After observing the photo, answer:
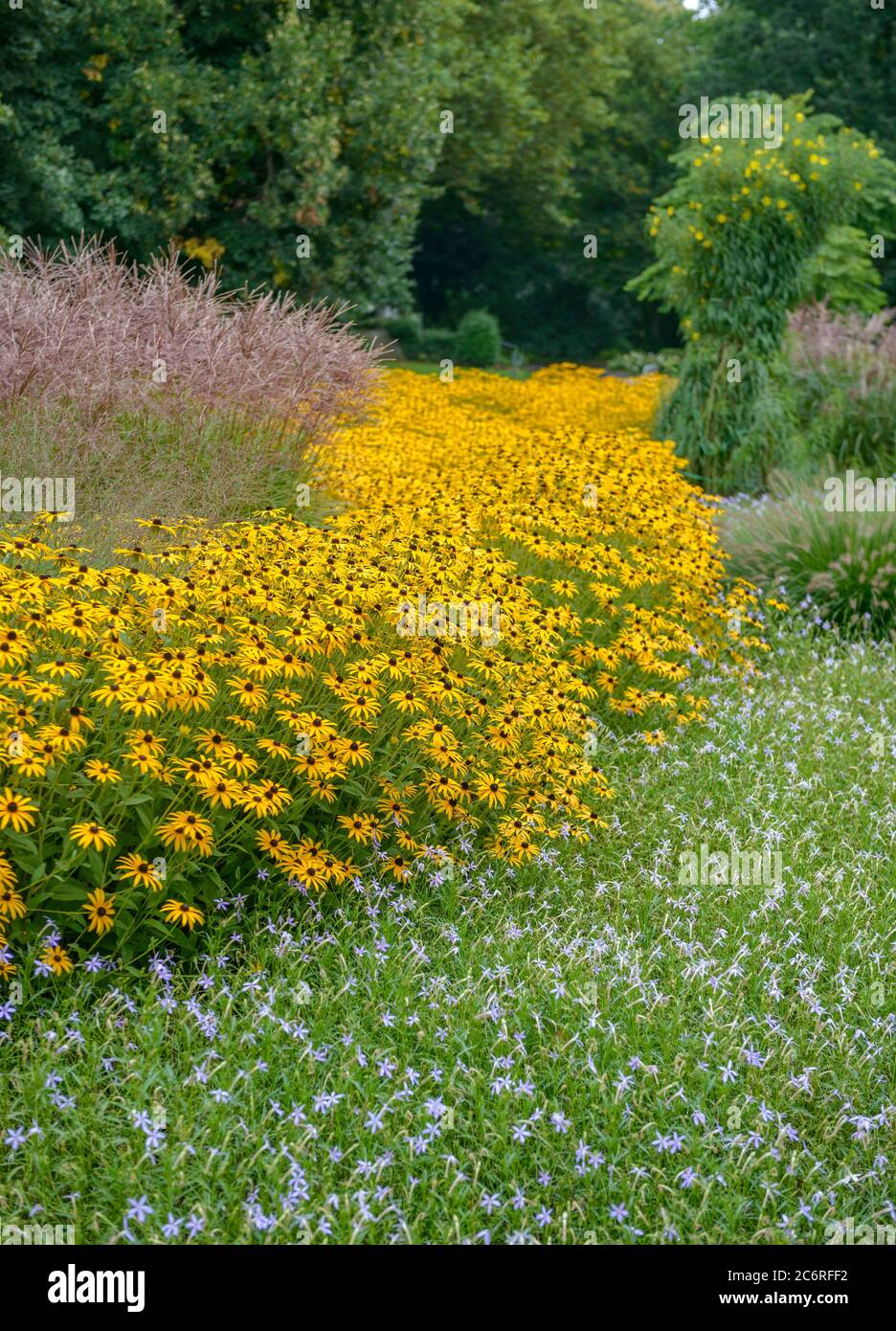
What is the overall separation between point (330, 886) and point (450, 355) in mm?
29369

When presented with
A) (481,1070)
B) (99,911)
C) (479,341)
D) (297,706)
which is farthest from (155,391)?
(479,341)

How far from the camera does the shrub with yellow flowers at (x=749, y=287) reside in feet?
40.2

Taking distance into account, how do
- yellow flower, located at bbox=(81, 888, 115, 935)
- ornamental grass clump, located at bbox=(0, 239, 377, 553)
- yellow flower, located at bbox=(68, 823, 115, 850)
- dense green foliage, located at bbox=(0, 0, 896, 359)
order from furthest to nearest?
1. dense green foliage, located at bbox=(0, 0, 896, 359)
2. ornamental grass clump, located at bbox=(0, 239, 377, 553)
3. yellow flower, located at bbox=(81, 888, 115, 935)
4. yellow flower, located at bbox=(68, 823, 115, 850)

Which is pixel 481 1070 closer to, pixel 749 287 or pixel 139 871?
pixel 139 871

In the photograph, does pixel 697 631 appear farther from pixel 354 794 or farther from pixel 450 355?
pixel 450 355

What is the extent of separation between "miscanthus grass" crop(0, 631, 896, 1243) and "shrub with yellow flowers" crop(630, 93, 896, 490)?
8.64 metres

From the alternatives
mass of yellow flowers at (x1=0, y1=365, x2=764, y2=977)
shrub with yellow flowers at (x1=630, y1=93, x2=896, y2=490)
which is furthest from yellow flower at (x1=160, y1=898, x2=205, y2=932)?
shrub with yellow flowers at (x1=630, y1=93, x2=896, y2=490)

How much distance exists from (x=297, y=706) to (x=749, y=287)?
10.1 metres

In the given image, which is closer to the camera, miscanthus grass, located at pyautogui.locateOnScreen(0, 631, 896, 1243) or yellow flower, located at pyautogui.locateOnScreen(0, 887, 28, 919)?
miscanthus grass, located at pyautogui.locateOnScreen(0, 631, 896, 1243)

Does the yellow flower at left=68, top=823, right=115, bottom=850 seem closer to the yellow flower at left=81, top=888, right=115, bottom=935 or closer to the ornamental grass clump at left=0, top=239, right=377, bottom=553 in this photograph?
the yellow flower at left=81, top=888, right=115, bottom=935

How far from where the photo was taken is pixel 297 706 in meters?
4.11

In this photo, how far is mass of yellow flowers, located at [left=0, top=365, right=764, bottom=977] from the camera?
133 inches

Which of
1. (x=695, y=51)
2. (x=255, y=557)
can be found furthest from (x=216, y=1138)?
→ (x=695, y=51)

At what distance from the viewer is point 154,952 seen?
137 inches
